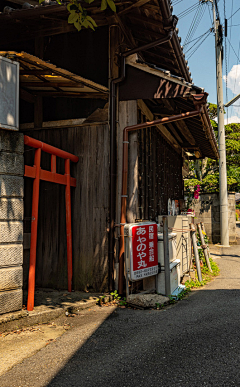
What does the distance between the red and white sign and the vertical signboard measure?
282 centimetres

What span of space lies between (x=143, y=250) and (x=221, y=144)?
1096 cm

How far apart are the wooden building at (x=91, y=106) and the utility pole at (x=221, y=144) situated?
318 inches

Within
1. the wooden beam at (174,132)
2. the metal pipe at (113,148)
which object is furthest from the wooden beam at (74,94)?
the wooden beam at (174,132)

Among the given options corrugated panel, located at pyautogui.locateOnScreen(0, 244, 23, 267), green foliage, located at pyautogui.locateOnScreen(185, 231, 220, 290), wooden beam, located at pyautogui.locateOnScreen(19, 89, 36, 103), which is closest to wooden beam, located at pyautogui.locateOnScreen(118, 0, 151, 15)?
wooden beam, located at pyautogui.locateOnScreen(19, 89, 36, 103)

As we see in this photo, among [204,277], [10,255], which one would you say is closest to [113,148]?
[10,255]

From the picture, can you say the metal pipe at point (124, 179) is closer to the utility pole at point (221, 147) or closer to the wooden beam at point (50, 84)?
the wooden beam at point (50, 84)

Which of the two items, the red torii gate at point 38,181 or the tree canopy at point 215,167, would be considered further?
the tree canopy at point 215,167

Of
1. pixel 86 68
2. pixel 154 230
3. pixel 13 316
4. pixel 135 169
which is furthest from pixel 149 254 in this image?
pixel 86 68

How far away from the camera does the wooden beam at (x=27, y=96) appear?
6.59 metres

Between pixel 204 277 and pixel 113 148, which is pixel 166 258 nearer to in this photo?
pixel 113 148

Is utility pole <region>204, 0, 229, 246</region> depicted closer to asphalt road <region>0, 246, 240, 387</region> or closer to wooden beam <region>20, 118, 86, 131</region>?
asphalt road <region>0, 246, 240, 387</region>

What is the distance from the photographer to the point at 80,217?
652cm

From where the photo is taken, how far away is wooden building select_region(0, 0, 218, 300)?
610 centimetres

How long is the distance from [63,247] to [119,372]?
12.0 feet
